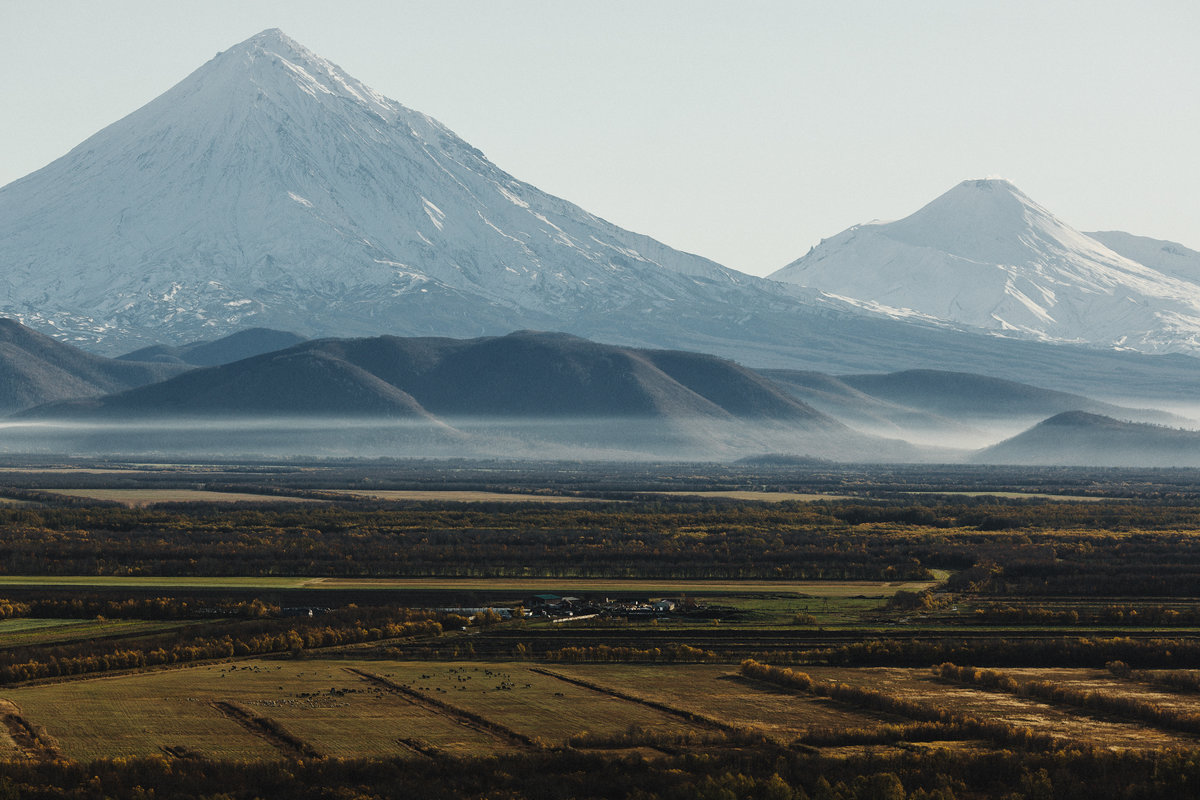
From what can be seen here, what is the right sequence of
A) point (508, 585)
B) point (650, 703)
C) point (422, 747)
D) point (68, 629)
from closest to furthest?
1. point (422, 747)
2. point (650, 703)
3. point (68, 629)
4. point (508, 585)

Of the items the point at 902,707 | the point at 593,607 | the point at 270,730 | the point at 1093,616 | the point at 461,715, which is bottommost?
the point at 270,730

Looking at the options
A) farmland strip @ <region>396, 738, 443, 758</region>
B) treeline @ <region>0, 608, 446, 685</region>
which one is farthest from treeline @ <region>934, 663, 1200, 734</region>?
treeline @ <region>0, 608, 446, 685</region>

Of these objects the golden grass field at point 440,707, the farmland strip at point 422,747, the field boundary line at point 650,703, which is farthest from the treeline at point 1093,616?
the farmland strip at point 422,747

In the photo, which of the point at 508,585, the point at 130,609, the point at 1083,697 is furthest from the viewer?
the point at 508,585

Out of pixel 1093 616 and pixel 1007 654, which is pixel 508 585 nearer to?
pixel 1093 616

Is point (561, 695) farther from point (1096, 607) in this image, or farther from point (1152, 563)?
point (1152, 563)

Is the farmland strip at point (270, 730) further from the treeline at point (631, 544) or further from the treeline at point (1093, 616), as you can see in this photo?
the treeline at point (631, 544)

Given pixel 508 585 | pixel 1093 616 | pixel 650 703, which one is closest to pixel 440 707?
pixel 650 703
